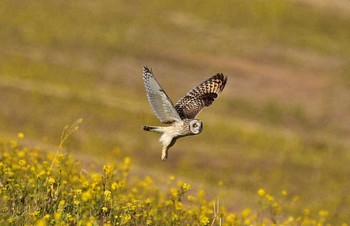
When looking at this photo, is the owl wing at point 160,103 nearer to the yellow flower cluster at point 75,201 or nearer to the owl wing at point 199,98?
the owl wing at point 199,98

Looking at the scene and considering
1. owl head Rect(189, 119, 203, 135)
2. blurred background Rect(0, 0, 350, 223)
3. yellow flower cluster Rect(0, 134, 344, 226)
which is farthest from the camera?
blurred background Rect(0, 0, 350, 223)

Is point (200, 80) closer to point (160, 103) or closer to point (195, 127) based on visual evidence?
point (160, 103)

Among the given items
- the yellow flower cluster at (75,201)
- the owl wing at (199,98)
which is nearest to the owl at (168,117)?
the owl wing at (199,98)

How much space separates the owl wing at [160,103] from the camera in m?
7.98

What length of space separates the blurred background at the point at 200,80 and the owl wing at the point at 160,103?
1280 centimetres

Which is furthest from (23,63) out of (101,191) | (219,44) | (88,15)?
(101,191)

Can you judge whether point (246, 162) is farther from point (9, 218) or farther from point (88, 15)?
point (9, 218)

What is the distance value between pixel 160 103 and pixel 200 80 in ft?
74.0

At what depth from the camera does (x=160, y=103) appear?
8.04 metres

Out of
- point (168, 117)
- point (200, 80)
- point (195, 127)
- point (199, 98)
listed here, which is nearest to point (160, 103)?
point (168, 117)

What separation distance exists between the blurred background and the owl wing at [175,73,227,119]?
1150 cm

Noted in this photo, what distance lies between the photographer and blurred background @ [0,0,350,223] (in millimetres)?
24156

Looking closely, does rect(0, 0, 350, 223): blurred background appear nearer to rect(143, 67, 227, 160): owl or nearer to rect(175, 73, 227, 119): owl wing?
rect(175, 73, 227, 119): owl wing

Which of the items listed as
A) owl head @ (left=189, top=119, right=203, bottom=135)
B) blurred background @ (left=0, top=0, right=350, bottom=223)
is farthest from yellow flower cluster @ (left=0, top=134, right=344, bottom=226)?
blurred background @ (left=0, top=0, right=350, bottom=223)
